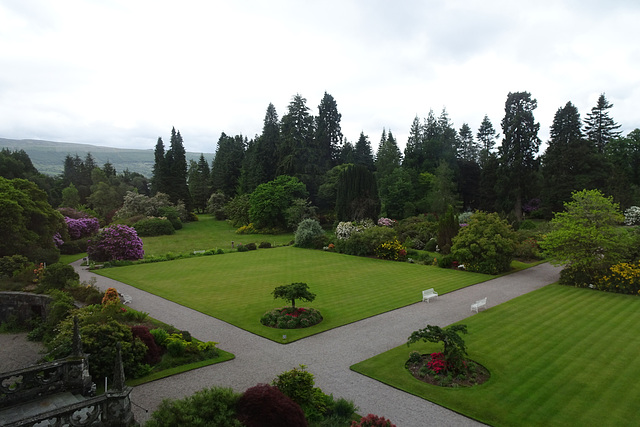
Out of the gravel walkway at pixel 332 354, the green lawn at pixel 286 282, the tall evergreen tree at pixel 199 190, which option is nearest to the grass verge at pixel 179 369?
the gravel walkway at pixel 332 354

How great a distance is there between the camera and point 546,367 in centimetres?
1073

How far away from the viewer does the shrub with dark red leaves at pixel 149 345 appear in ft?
36.8

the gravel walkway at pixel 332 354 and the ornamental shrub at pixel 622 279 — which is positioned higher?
the ornamental shrub at pixel 622 279

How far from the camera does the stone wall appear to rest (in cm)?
1526

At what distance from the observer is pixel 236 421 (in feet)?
22.3

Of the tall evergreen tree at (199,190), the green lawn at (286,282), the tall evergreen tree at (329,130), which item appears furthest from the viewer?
the tall evergreen tree at (199,190)

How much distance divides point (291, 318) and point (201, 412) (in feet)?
26.3

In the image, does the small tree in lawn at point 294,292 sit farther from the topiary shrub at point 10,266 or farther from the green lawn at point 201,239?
the green lawn at point 201,239

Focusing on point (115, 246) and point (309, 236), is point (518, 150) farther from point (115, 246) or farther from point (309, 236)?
point (115, 246)

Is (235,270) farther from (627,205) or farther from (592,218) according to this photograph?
(627,205)

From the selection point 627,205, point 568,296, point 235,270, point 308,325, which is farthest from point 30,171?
point 627,205

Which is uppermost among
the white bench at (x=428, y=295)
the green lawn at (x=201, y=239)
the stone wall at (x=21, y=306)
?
the white bench at (x=428, y=295)

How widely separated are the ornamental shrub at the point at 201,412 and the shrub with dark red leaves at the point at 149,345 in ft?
14.8

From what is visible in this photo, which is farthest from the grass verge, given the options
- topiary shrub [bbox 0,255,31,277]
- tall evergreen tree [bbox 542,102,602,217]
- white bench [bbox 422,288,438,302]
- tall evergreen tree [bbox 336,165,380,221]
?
tall evergreen tree [bbox 542,102,602,217]
